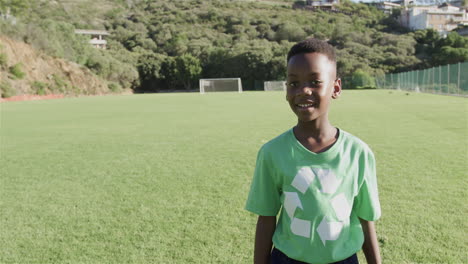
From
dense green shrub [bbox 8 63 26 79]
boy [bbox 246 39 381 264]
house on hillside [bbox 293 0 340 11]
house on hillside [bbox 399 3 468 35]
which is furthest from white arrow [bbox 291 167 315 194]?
house on hillside [bbox 293 0 340 11]

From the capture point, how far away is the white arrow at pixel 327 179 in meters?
1.54

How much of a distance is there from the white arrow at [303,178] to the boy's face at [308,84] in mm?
203

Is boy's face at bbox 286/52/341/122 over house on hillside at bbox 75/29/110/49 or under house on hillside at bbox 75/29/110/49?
under

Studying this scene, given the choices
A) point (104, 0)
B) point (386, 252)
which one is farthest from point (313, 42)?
point (104, 0)

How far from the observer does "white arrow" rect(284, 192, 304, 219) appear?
156 centimetres

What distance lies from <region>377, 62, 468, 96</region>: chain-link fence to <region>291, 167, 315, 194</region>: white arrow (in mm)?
27037

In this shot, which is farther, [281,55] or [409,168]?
[281,55]

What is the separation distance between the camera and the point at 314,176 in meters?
1.54

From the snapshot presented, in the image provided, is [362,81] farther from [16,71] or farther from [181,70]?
[16,71]

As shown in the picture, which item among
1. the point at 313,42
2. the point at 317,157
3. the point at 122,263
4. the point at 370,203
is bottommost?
the point at 122,263

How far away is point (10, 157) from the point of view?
25.9 feet

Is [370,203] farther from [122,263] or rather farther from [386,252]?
[122,263]

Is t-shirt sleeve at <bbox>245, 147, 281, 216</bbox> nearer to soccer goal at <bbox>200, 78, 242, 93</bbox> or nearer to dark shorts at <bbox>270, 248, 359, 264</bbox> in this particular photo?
dark shorts at <bbox>270, 248, 359, 264</bbox>

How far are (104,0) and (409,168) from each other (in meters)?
143
